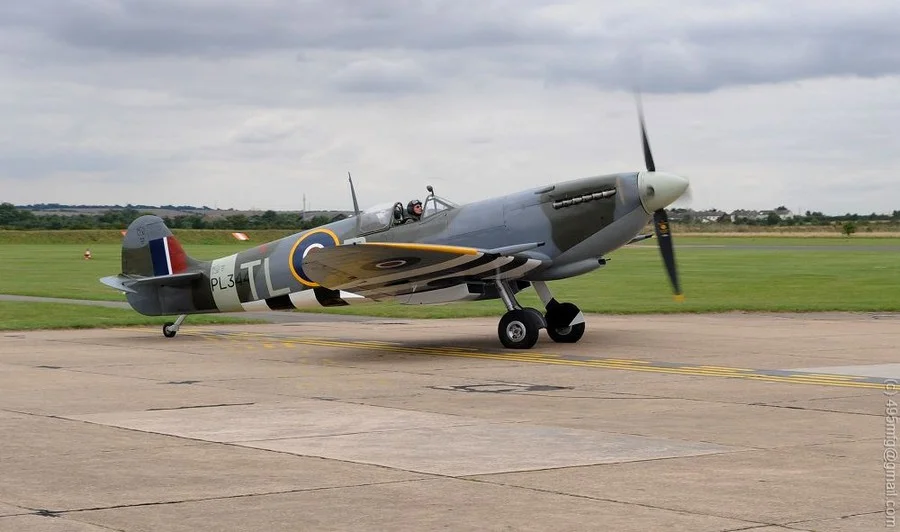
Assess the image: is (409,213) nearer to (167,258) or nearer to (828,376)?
(167,258)

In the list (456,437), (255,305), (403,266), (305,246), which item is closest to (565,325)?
(403,266)

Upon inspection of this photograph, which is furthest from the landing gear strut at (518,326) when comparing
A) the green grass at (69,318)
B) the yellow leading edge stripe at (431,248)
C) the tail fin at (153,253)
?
the green grass at (69,318)

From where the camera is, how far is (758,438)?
9336mm

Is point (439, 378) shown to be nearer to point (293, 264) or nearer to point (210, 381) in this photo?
point (210, 381)

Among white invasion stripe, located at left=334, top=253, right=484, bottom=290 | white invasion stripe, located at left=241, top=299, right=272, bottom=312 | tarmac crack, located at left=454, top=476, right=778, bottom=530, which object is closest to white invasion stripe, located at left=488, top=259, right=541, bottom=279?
white invasion stripe, located at left=334, top=253, right=484, bottom=290

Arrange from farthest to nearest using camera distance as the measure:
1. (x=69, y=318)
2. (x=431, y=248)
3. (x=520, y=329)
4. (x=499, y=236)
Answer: (x=69, y=318)
(x=499, y=236)
(x=520, y=329)
(x=431, y=248)

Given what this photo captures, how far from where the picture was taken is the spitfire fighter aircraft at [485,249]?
1712 cm

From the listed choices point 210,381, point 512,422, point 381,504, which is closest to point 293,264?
point 210,381

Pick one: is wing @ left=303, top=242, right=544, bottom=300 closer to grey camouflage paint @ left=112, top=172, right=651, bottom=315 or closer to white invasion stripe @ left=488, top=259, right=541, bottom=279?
white invasion stripe @ left=488, top=259, right=541, bottom=279

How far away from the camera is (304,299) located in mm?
19531

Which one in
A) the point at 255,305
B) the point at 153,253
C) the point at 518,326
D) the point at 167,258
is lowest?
the point at 518,326

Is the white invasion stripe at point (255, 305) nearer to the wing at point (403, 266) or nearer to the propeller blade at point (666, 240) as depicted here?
the wing at point (403, 266)

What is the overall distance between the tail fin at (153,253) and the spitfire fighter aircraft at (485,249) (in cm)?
204

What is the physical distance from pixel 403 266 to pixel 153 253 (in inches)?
249
